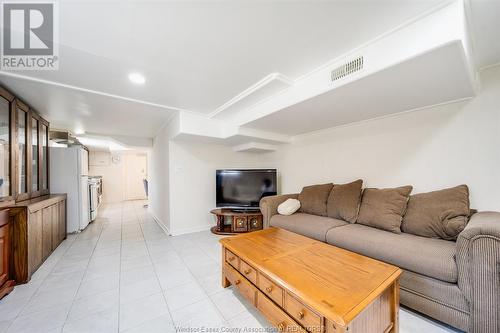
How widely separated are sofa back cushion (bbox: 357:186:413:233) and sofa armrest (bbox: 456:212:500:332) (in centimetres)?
69

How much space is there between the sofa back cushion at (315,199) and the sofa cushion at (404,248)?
655 mm

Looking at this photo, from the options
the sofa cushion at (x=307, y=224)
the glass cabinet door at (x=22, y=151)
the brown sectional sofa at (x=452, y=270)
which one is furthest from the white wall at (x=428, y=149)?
the glass cabinet door at (x=22, y=151)

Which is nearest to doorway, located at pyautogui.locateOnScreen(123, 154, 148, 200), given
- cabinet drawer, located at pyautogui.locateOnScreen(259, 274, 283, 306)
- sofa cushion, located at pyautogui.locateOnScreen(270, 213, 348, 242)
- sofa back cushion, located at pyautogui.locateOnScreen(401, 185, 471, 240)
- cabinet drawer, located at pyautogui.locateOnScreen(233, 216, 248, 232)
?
cabinet drawer, located at pyautogui.locateOnScreen(233, 216, 248, 232)

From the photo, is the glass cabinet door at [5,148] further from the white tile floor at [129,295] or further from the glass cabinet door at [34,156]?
the white tile floor at [129,295]

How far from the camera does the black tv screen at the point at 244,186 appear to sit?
12.0ft

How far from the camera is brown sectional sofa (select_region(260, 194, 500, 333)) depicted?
120cm

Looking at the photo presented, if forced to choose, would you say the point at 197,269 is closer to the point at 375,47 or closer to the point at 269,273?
the point at 269,273

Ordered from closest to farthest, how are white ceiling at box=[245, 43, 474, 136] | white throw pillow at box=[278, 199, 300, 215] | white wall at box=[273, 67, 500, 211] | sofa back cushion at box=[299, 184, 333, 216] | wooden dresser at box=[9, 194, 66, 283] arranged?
1. white ceiling at box=[245, 43, 474, 136]
2. white wall at box=[273, 67, 500, 211]
3. wooden dresser at box=[9, 194, 66, 283]
4. sofa back cushion at box=[299, 184, 333, 216]
5. white throw pillow at box=[278, 199, 300, 215]

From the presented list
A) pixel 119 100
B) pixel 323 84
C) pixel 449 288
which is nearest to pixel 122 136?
pixel 119 100

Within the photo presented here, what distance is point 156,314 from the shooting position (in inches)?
60.6

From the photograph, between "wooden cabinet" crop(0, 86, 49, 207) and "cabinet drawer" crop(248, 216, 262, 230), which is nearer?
"wooden cabinet" crop(0, 86, 49, 207)

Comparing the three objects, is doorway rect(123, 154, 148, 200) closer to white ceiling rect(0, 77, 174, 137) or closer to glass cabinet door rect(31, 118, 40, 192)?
white ceiling rect(0, 77, 174, 137)

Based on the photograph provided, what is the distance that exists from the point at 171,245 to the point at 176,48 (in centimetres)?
273

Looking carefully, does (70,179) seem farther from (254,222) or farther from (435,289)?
(435,289)
